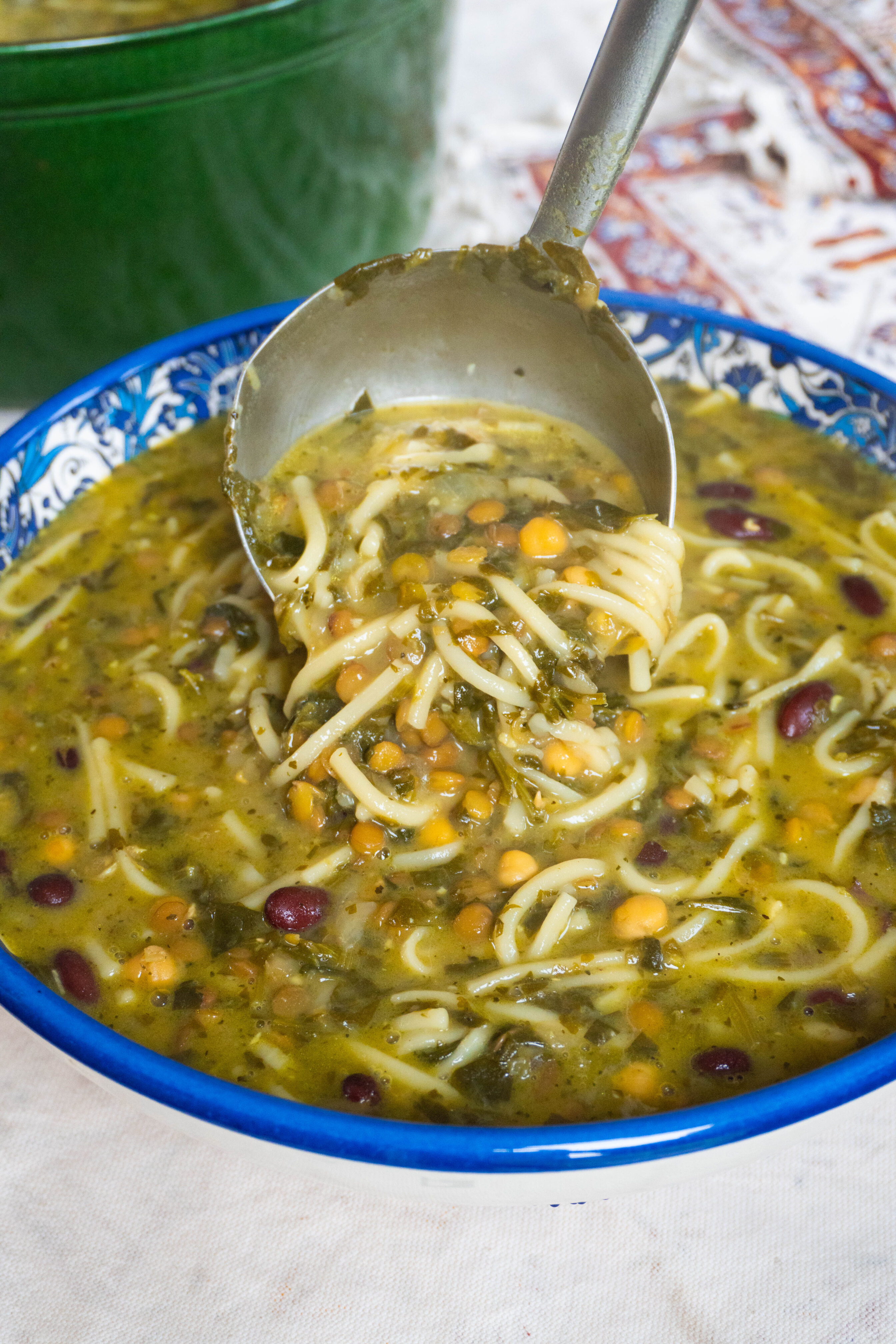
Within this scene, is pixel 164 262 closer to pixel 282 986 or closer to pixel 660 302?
pixel 660 302

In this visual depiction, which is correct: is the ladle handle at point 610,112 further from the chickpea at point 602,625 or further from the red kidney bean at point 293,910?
the red kidney bean at point 293,910

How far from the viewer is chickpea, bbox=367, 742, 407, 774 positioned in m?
4.32

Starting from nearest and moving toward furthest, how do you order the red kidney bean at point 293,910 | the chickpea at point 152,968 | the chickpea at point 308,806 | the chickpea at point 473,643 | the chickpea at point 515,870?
the chickpea at point 152,968 < the red kidney bean at point 293,910 < the chickpea at point 515,870 < the chickpea at point 308,806 < the chickpea at point 473,643

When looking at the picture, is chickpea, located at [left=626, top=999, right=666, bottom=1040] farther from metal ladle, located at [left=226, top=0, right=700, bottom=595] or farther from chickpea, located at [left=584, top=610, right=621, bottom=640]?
metal ladle, located at [left=226, top=0, right=700, bottom=595]

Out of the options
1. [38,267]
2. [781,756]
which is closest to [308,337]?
[38,267]

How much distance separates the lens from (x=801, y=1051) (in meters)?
3.60

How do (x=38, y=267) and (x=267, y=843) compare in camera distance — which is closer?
(x=267, y=843)

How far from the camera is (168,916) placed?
3.96 meters

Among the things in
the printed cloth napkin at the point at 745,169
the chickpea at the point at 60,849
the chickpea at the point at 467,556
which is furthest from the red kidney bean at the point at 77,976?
the printed cloth napkin at the point at 745,169

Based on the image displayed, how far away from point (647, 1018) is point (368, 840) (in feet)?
3.69

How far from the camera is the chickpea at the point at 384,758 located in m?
4.32

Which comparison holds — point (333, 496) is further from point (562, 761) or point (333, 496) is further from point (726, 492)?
point (726, 492)

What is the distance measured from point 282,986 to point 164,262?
3.57 m

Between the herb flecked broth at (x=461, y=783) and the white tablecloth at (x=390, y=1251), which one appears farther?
the herb flecked broth at (x=461, y=783)
